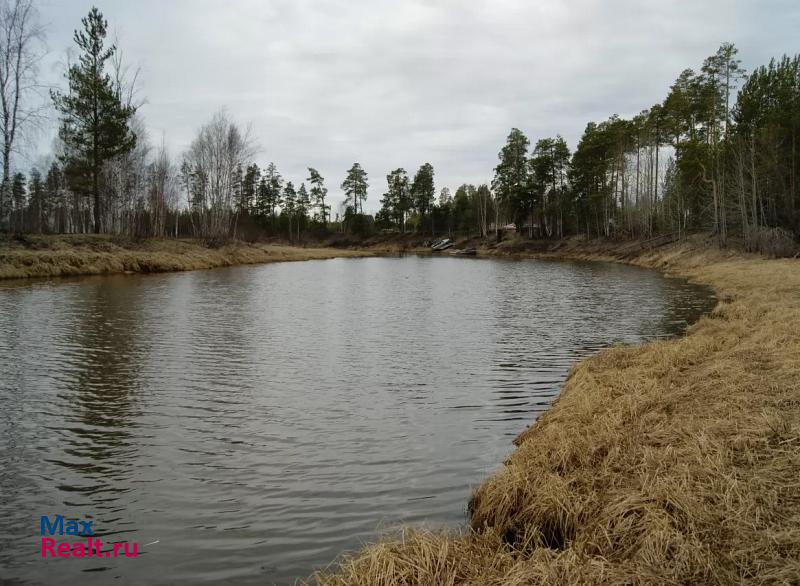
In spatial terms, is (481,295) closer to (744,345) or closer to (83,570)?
(744,345)

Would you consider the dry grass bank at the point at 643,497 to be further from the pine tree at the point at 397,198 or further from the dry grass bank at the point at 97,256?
the pine tree at the point at 397,198

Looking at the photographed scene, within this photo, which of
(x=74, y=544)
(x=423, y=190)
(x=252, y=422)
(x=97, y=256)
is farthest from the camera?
(x=423, y=190)

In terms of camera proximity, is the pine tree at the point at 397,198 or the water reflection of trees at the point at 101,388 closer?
the water reflection of trees at the point at 101,388

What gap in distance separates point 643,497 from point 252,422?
238 inches

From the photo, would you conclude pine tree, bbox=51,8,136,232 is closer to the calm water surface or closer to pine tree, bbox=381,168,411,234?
the calm water surface

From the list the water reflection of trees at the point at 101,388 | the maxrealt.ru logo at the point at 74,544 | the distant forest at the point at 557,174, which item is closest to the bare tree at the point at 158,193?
the distant forest at the point at 557,174

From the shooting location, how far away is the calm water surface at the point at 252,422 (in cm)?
510

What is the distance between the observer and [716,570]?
11.1 ft

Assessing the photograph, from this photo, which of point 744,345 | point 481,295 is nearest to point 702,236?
point 481,295

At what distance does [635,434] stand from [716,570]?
283 cm

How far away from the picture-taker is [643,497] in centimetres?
443

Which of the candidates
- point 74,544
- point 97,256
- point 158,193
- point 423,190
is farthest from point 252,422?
point 423,190

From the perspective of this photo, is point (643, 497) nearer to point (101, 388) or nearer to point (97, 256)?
point (101, 388)

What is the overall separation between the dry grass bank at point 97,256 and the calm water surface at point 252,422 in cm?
1189
